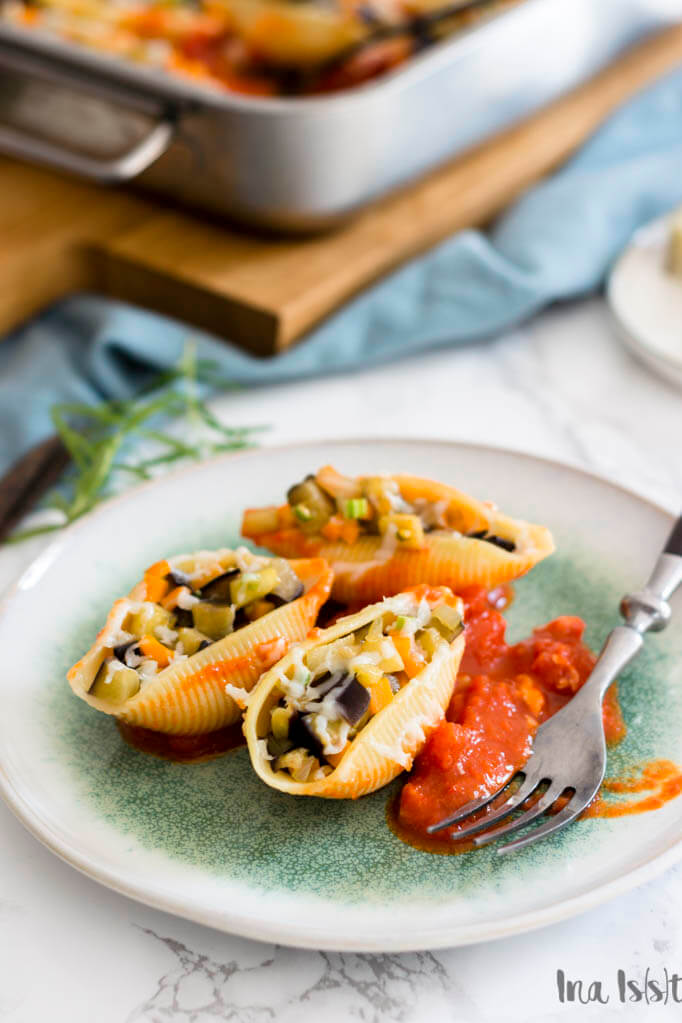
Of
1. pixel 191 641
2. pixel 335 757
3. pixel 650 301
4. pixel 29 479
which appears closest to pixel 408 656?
pixel 335 757

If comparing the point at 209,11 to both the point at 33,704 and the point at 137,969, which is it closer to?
the point at 33,704

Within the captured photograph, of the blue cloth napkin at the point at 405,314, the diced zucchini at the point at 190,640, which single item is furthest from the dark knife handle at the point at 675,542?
the blue cloth napkin at the point at 405,314

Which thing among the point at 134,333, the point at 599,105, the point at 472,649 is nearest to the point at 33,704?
the point at 472,649

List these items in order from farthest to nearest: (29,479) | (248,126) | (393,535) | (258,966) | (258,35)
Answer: (258,35) → (248,126) → (29,479) → (393,535) → (258,966)

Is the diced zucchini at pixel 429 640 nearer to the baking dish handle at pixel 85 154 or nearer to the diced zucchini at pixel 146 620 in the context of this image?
the diced zucchini at pixel 146 620

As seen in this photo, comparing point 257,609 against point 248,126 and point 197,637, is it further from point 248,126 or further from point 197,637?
point 248,126

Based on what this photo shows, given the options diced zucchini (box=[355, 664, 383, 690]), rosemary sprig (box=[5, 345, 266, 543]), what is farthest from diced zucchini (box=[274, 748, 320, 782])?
rosemary sprig (box=[5, 345, 266, 543])
